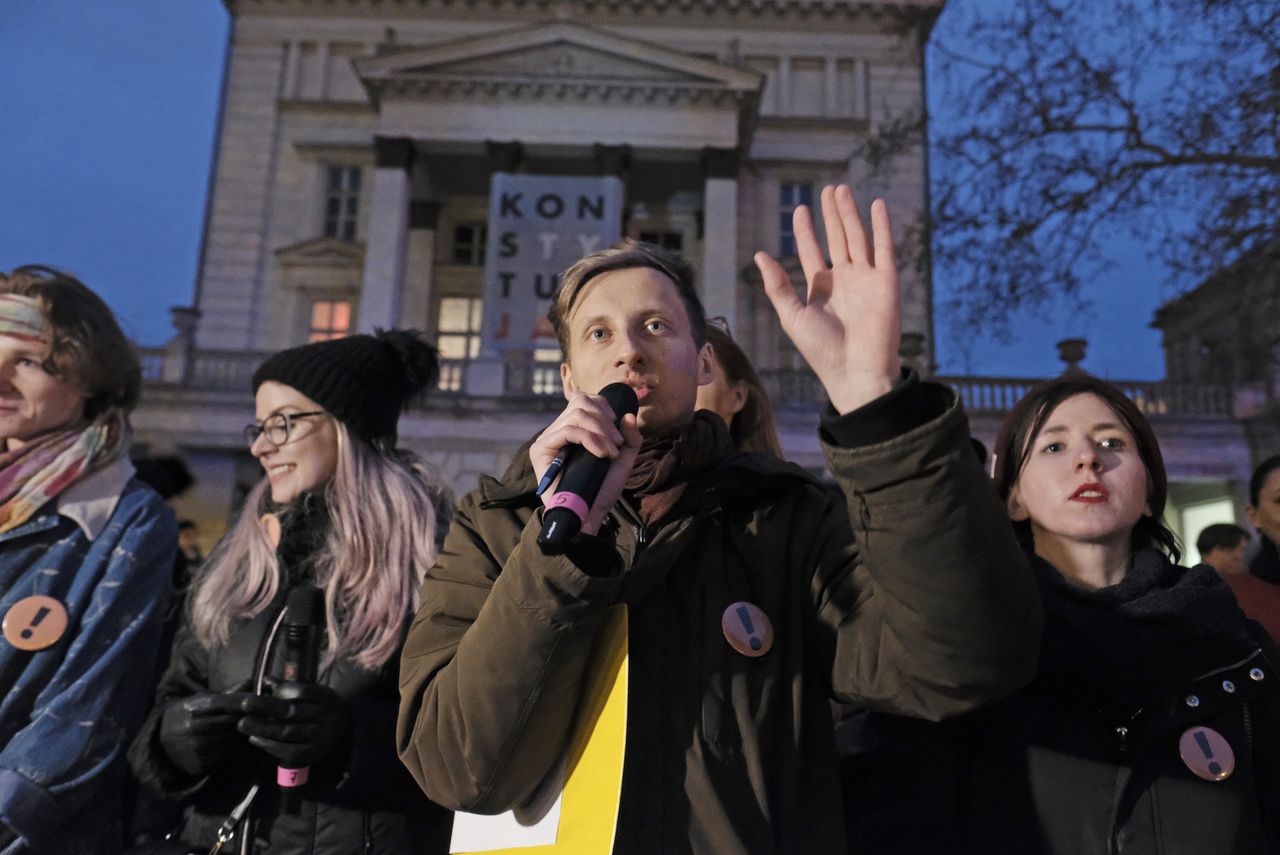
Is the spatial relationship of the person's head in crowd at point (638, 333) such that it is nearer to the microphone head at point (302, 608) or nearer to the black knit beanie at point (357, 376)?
the microphone head at point (302, 608)

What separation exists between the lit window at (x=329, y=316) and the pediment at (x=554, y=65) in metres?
5.12

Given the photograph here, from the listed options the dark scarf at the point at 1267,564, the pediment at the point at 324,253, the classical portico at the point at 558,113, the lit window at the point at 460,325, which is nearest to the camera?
the dark scarf at the point at 1267,564

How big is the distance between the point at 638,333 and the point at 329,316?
22204 mm

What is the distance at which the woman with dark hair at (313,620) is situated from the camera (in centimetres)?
219

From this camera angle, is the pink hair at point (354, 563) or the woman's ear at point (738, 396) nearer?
the pink hair at point (354, 563)

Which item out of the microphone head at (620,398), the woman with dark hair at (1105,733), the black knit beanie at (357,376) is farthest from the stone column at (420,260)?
the microphone head at (620,398)

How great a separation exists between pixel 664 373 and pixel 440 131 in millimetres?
20341

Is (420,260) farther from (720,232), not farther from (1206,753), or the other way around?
(1206,753)

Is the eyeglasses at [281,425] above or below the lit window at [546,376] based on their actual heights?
below

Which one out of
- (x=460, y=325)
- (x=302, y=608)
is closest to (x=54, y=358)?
(x=302, y=608)

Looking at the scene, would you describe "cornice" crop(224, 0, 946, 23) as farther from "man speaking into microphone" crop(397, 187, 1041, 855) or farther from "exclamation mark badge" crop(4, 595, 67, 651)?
"man speaking into microphone" crop(397, 187, 1041, 855)

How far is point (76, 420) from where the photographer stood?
9.06 feet

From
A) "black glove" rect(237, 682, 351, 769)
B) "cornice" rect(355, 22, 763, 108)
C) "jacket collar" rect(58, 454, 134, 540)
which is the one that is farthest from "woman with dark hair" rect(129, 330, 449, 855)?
"cornice" rect(355, 22, 763, 108)

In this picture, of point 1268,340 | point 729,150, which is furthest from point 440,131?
point 1268,340
